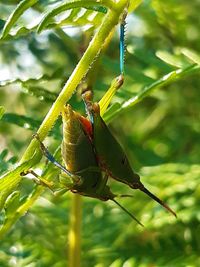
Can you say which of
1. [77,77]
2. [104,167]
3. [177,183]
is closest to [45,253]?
[177,183]

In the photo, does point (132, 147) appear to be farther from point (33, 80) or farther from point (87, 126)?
point (87, 126)

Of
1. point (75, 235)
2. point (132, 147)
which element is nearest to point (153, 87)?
Answer: point (75, 235)

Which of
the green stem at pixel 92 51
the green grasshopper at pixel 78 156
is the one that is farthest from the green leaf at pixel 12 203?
the green stem at pixel 92 51

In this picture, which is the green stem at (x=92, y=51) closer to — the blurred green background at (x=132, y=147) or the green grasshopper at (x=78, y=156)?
the green grasshopper at (x=78, y=156)

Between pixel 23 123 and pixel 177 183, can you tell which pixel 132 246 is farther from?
pixel 23 123

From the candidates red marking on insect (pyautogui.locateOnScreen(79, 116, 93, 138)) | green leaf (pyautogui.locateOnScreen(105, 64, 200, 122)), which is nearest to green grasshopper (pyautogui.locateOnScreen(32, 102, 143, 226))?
red marking on insect (pyautogui.locateOnScreen(79, 116, 93, 138))
